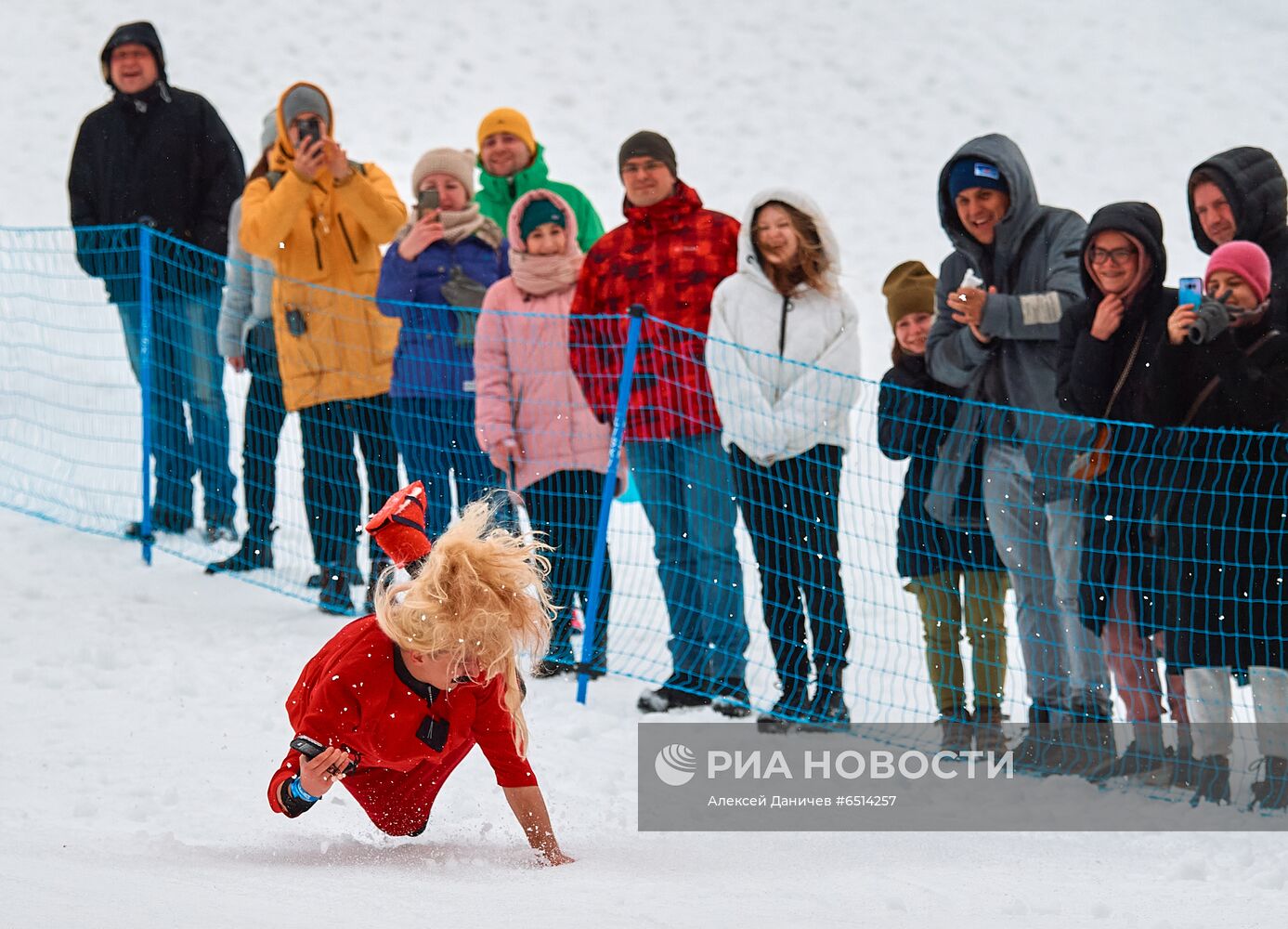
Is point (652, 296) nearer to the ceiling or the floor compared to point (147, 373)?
nearer to the ceiling

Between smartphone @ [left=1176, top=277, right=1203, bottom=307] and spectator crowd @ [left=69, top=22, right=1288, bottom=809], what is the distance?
16 millimetres

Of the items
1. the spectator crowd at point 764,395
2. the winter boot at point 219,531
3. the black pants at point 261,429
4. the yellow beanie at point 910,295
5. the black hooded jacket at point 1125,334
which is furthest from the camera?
the winter boot at point 219,531

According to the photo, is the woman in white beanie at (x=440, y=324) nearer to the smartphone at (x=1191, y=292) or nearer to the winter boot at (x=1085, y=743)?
the winter boot at (x=1085, y=743)

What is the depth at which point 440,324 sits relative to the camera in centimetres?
718

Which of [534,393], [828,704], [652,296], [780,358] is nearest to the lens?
[828,704]

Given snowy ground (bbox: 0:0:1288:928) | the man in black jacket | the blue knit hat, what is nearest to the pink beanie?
snowy ground (bbox: 0:0:1288:928)

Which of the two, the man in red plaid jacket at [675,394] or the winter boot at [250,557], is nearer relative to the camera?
the man in red plaid jacket at [675,394]

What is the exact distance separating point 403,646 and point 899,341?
3003mm

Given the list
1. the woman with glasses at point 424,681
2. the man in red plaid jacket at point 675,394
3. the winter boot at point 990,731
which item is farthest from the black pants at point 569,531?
the woman with glasses at point 424,681

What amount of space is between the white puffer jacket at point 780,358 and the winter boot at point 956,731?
3.66 ft

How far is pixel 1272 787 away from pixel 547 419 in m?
3.17

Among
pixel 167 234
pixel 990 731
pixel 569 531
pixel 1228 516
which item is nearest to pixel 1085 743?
pixel 990 731

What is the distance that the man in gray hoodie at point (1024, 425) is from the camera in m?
5.71

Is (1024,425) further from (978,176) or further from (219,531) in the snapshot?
(219,531)
